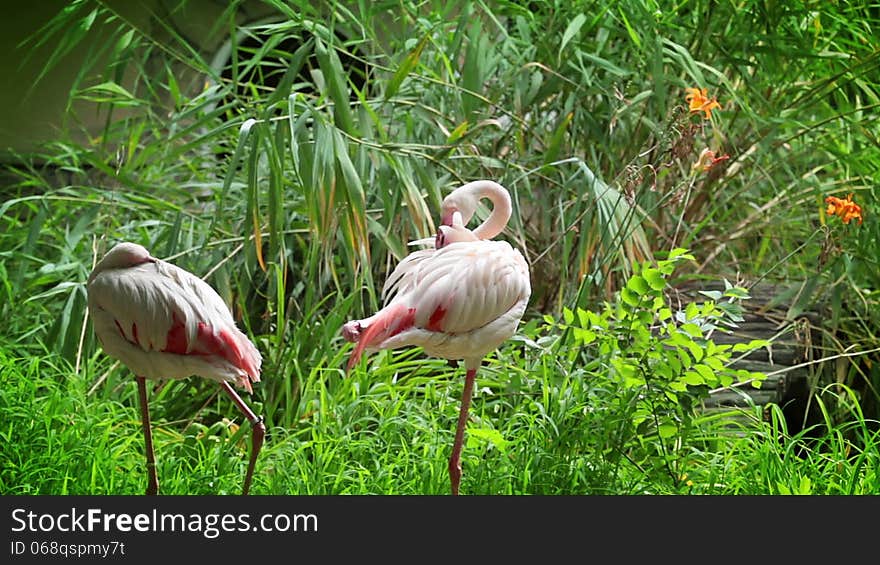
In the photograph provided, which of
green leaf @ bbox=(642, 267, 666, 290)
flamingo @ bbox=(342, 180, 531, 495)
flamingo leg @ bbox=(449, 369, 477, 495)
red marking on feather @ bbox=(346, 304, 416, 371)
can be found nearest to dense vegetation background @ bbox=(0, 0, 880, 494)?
green leaf @ bbox=(642, 267, 666, 290)

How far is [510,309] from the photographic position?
7.41 ft

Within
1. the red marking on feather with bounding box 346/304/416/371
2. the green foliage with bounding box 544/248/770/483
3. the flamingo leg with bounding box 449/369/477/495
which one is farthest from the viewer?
the green foliage with bounding box 544/248/770/483

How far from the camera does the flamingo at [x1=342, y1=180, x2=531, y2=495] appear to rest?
217 centimetres

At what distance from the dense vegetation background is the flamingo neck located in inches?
11.4

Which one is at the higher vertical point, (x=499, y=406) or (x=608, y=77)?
(x=608, y=77)

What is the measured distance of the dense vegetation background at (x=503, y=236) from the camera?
2535 mm

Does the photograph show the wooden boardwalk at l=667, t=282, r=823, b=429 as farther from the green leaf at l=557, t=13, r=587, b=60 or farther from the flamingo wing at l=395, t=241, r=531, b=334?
the flamingo wing at l=395, t=241, r=531, b=334

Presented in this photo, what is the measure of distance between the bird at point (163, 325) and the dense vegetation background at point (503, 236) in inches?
15.2

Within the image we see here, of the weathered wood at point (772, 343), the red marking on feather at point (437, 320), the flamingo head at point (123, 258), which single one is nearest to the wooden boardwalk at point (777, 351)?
the weathered wood at point (772, 343)

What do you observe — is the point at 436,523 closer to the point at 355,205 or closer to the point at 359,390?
the point at 355,205

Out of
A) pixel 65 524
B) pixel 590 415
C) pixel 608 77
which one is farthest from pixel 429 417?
pixel 608 77

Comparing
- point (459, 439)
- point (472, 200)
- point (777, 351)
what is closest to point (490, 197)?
point (472, 200)

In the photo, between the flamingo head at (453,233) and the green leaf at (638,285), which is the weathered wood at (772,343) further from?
the flamingo head at (453,233)

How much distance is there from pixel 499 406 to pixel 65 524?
1218 mm
